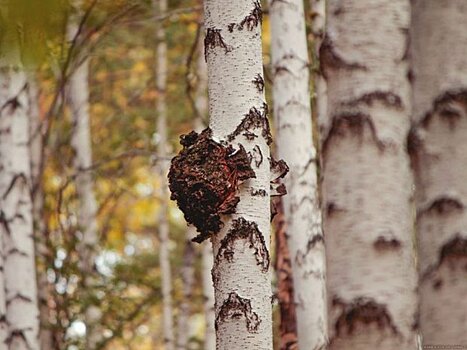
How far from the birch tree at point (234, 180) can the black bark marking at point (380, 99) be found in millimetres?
841

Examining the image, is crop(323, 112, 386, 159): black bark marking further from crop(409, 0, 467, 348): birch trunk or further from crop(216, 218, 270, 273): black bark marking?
crop(216, 218, 270, 273): black bark marking

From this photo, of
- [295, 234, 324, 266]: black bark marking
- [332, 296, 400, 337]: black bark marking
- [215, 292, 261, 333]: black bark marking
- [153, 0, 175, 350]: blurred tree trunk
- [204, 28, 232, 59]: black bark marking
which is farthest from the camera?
[153, 0, 175, 350]: blurred tree trunk

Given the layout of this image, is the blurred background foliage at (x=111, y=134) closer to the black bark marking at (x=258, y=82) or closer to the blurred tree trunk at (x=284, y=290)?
the black bark marking at (x=258, y=82)

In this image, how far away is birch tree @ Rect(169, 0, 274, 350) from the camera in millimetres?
2361

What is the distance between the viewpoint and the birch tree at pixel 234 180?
7.75ft

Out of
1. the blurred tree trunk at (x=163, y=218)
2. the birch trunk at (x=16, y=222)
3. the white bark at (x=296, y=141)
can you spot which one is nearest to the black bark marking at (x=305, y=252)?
the white bark at (x=296, y=141)

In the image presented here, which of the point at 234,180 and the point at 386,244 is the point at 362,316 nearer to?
the point at 386,244

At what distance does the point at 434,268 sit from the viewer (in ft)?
4.58

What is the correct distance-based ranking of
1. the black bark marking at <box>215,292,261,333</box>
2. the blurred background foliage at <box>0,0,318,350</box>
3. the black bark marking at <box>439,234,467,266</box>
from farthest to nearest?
the black bark marking at <box>215,292,261,333</box> < the blurred background foliage at <box>0,0,318,350</box> < the black bark marking at <box>439,234,467,266</box>

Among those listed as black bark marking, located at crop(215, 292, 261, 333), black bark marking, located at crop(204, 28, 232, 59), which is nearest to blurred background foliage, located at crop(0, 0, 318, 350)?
black bark marking, located at crop(204, 28, 232, 59)

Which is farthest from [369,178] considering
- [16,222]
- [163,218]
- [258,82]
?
[163,218]

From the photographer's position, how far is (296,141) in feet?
15.8

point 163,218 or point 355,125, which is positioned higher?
point 163,218

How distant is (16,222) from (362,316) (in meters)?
3.93
